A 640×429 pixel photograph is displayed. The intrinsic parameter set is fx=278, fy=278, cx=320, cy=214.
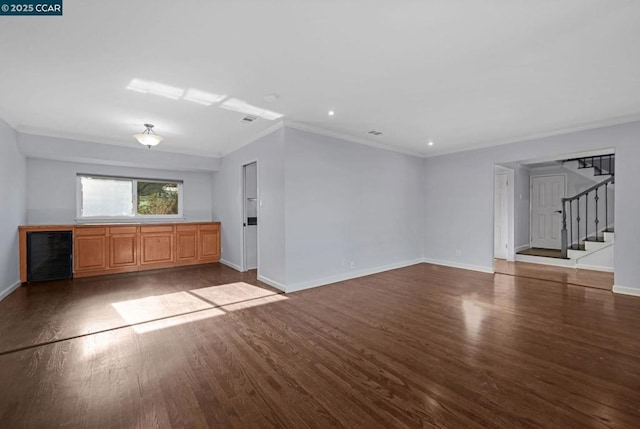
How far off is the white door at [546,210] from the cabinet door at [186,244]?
27.9ft

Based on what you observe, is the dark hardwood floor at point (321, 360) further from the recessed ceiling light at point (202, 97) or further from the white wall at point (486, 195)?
the recessed ceiling light at point (202, 97)

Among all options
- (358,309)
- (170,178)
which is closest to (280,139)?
(358,309)

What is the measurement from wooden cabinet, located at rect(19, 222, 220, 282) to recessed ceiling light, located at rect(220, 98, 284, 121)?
340 centimetres

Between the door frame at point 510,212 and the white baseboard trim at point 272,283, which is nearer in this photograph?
the white baseboard trim at point 272,283

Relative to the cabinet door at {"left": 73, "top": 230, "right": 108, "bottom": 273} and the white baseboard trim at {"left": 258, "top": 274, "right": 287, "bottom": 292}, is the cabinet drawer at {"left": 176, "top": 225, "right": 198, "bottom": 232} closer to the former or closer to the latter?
the cabinet door at {"left": 73, "top": 230, "right": 108, "bottom": 273}

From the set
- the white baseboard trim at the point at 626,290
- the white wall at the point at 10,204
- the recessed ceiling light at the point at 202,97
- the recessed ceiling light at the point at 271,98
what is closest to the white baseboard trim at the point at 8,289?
the white wall at the point at 10,204

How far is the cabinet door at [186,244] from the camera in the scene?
5.99 m

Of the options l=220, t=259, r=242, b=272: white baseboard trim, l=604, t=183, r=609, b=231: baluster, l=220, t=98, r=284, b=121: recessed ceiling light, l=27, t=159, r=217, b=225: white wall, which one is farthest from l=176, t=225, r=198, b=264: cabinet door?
l=604, t=183, r=609, b=231: baluster

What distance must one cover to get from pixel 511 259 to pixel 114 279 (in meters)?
8.37

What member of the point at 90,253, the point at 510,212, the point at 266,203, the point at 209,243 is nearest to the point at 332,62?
the point at 266,203

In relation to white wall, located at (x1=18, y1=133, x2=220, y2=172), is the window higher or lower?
lower

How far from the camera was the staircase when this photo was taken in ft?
19.6

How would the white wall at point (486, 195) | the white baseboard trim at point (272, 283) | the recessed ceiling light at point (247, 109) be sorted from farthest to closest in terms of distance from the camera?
the white baseboard trim at point (272, 283) → the white wall at point (486, 195) → the recessed ceiling light at point (247, 109)

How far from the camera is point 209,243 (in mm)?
6359
